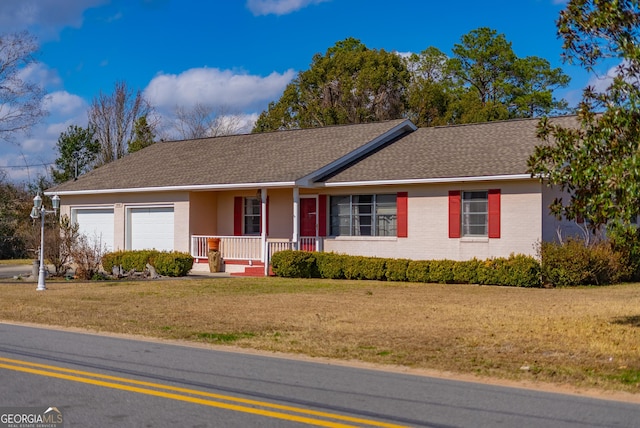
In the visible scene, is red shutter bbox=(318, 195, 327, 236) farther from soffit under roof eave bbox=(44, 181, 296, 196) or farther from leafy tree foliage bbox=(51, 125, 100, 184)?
leafy tree foliage bbox=(51, 125, 100, 184)

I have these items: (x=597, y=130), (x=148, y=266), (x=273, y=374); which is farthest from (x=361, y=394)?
(x=148, y=266)

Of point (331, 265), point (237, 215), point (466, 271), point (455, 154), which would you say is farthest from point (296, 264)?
point (455, 154)

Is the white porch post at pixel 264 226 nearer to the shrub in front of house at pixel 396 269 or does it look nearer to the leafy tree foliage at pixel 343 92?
the shrub in front of house at pixel 396 269

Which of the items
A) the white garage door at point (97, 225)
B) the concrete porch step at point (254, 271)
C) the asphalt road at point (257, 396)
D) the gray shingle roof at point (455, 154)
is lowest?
the asphalt road at point (257, 396)

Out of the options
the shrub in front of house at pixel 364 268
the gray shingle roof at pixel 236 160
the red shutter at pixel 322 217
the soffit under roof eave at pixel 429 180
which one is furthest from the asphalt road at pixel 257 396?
the red shutter at pixel 322 217

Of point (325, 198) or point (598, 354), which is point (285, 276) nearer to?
point (325, 198)

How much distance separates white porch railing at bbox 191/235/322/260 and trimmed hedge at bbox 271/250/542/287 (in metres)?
1.15

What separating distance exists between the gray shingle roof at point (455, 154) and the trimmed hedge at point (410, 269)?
2.62m

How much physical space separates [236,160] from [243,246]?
164 inches

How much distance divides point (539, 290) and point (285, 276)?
8.40 metres

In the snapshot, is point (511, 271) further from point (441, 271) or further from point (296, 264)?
point (296, 264)

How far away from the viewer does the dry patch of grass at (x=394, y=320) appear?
1034cm

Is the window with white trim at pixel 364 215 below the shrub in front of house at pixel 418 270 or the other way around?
the other way around

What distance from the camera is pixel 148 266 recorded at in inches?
1009
